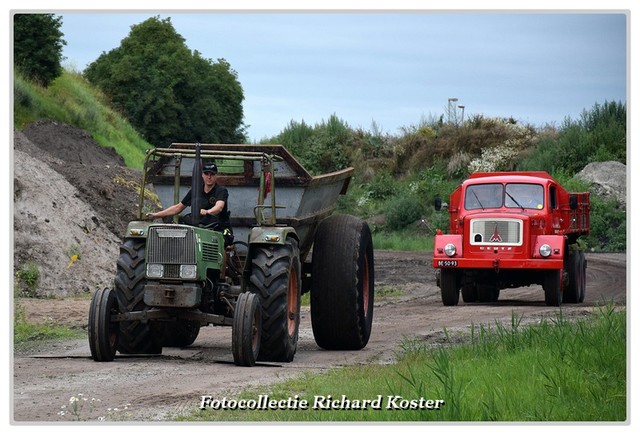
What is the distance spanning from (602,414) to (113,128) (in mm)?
24509

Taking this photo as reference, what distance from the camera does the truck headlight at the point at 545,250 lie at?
21.9 m

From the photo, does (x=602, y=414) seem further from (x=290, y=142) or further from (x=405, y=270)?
(x=290, y=142)

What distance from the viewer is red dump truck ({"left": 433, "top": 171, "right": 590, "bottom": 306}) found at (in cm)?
2197

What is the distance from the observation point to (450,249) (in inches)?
882

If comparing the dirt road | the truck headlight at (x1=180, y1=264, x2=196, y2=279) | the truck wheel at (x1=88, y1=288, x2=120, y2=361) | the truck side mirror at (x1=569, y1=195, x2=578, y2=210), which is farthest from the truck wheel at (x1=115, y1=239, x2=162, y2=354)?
the truck side mirror at (x1=569, y1=195, x2=578, y2=210)

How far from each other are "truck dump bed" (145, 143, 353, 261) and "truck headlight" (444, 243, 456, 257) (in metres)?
7.70

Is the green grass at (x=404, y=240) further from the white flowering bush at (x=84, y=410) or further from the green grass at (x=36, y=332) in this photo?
the white flowering bush at (x=84, y=410)

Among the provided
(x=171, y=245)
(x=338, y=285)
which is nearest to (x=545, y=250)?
(x=338, y=285)

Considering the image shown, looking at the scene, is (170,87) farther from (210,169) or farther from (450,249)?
(210,169)

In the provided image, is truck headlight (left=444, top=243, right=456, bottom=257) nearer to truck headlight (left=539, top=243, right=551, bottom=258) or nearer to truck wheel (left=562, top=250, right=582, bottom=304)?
truck headlight (left=539, top=243, right=551, bottom=258)

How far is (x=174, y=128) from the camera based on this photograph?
24016 mm

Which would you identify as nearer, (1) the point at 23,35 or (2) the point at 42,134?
(1) the point at 23,35

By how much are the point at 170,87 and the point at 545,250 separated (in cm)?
750
